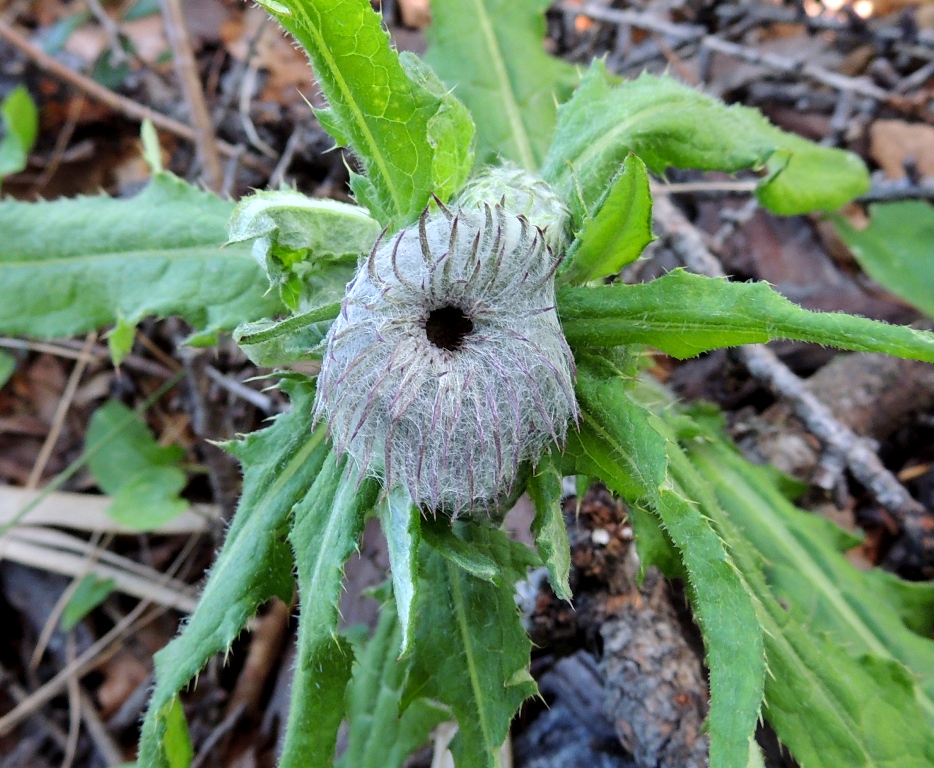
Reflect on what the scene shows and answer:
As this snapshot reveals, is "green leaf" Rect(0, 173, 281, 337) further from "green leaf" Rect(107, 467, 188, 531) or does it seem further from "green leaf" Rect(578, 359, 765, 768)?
"green leaf" Rect(578, 359, 765, 768)

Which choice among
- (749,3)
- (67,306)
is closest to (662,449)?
(67,306)

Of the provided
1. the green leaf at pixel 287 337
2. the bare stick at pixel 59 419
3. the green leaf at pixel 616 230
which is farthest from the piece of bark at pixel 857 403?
the bare stick at pixel 59 419

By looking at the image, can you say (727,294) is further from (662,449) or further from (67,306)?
(67,306)

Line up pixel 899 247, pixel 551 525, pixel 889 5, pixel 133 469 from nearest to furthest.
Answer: pixel 551 525, pixel 899 247, pixel 133 469, pixel 889 5

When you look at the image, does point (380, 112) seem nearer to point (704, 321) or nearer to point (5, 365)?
point (704, 321)

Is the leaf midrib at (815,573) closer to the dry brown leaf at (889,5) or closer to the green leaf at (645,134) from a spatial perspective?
the green leaf at (645,134)

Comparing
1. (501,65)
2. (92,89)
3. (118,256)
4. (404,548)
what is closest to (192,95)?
(92,89)
